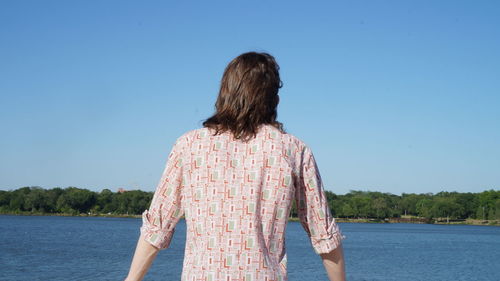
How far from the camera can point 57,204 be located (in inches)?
6619

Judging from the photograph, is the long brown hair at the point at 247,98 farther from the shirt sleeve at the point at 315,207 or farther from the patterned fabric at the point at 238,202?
the shirt sleeve at the point at 315,207

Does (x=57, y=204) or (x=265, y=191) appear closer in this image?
(x=265, y=191)

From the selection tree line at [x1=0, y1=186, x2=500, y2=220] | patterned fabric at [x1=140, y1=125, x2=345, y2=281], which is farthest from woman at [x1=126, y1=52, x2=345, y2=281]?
tree line at [x1=0, y1=186, x2=500, y2=220]

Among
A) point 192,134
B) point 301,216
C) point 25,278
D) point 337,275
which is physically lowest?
point 25,278

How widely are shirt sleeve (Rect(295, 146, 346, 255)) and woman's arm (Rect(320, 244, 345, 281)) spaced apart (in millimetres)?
25

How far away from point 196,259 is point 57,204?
174 metres

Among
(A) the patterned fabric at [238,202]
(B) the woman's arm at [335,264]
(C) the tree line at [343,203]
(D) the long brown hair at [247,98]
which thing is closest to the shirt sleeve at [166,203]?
(A) the patterned fabric at [238,202]

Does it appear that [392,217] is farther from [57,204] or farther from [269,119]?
[269,119]

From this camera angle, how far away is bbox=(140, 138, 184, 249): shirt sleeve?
2.39m

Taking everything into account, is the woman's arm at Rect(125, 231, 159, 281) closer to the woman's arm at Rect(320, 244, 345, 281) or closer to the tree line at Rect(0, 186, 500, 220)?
the woman's arm at Rect(320, 244, 345, 281)

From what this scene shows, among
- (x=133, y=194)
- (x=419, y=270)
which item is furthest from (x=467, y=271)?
(x=133, y=194)

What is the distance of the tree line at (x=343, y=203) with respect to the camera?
6594 inches

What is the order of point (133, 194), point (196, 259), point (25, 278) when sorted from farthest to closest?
point (133, 194)
point (25, 278)
point (196, 259)

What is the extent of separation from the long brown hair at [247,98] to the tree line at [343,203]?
159 m
